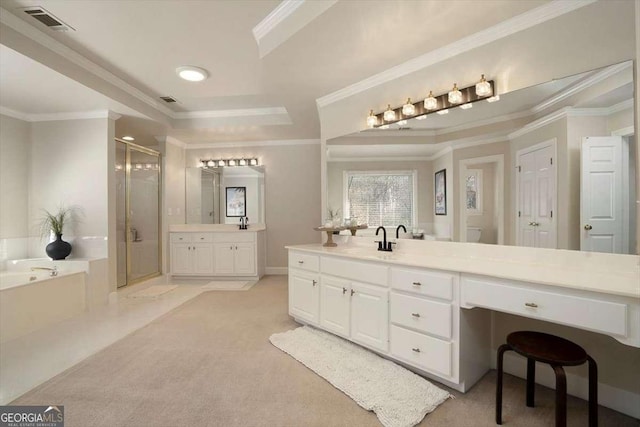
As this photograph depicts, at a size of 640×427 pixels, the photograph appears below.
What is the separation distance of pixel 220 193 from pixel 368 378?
13.8ft

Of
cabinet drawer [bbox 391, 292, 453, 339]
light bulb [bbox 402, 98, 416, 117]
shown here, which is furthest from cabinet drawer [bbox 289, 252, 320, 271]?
light bulb [bbox 402, 98, 416, 117]

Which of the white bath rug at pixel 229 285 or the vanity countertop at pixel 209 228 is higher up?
the vanity countertop at pixel 209 228

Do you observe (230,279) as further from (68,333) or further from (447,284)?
(447,284)

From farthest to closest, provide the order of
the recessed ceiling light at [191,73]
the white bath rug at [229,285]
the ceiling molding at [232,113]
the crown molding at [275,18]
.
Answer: the white bath rug at [229,285] < the ceiling molding at [232,113] < the recessed ceiling light at [191,73] < the crown molding at [275,18]

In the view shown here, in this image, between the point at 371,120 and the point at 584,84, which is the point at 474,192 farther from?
the point at 371,120

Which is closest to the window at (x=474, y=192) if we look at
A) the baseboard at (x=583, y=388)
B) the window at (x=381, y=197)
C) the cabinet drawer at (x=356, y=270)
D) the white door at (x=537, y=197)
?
the white door at (x=537, y=197)

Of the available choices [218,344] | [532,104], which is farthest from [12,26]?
[532,104]

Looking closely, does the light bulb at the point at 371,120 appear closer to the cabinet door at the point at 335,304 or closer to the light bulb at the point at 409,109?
the light bulb at the point at 409,109

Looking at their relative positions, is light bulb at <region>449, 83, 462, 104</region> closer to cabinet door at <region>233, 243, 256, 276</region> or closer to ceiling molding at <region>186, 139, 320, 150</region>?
ceiling molding at <region>186, 139, 320, 150</region>

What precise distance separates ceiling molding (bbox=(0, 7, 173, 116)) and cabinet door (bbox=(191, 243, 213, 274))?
232 cm

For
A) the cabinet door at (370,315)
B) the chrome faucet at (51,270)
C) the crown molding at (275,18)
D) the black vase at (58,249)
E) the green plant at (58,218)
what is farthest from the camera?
the green plant at (58,218)

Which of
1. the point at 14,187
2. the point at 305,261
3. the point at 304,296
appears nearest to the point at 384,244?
the point at 305,261

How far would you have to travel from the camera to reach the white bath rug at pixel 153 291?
402cm

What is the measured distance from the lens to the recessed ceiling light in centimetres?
290
